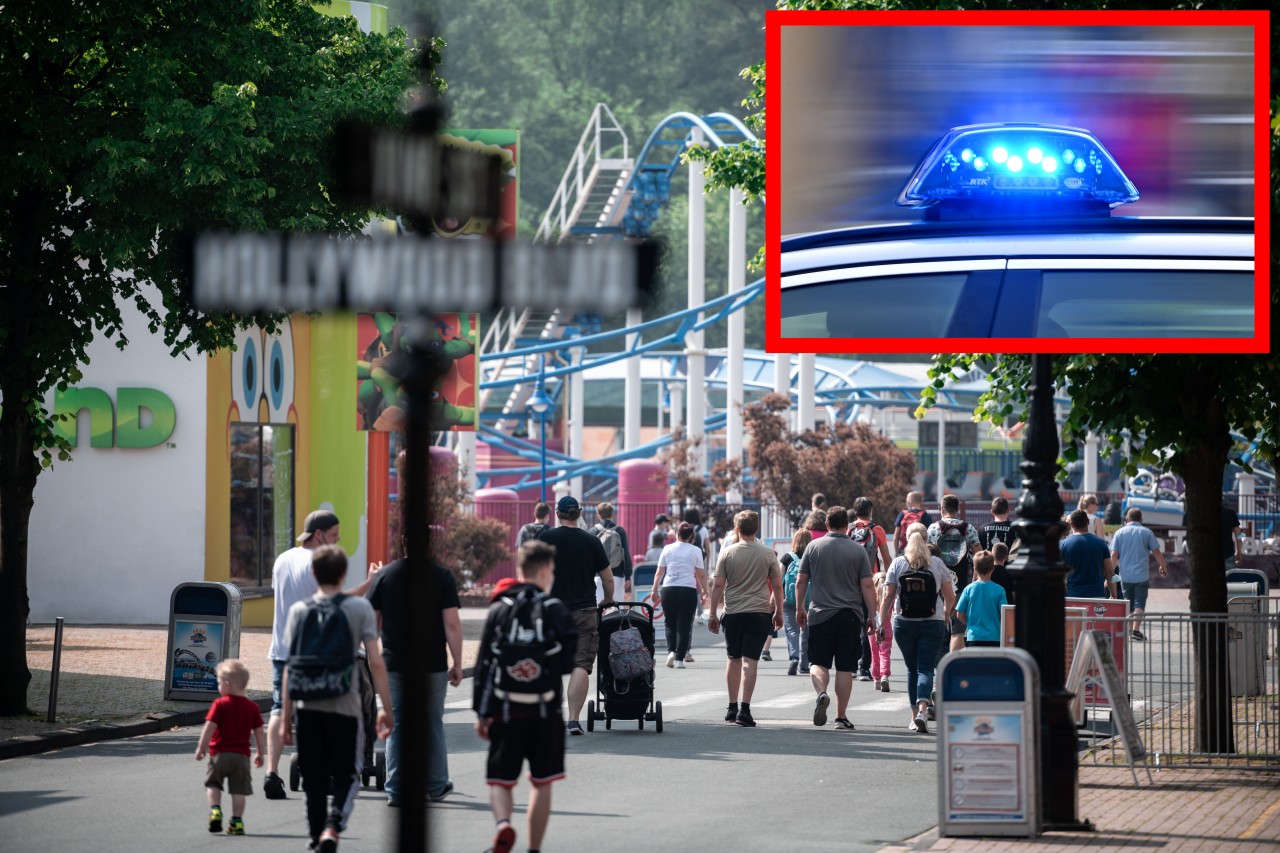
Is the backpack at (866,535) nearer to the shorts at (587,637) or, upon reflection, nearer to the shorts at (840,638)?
the shorts at (840,638)

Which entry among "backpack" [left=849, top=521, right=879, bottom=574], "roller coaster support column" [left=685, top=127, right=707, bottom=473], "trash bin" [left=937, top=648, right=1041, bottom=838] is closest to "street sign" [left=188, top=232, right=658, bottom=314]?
"trash bin" [left=937, top=648, right=1041, bottom=838]

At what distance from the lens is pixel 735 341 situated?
4378 centimetres

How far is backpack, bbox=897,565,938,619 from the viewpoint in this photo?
1462cm

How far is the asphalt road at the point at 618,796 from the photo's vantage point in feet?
31.2

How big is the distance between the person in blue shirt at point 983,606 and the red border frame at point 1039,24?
2.53m

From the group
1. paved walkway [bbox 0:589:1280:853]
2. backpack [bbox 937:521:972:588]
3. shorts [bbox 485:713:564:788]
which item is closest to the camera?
shorts [bbox 485:713:564:788]

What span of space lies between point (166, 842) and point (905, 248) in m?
6.43

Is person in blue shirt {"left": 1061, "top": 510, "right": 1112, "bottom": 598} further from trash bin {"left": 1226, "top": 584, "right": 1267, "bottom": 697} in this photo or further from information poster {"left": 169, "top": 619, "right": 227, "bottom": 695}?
information poster {"left": 169, "top": 619, "right": 227, "bottom": 695}

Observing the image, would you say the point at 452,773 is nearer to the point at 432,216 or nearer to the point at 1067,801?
the point at 1067,801

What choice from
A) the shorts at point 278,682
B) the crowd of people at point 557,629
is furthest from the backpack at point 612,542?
the shorts at point 278,682

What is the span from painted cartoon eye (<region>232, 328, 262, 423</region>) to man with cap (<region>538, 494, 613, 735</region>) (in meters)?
12.5

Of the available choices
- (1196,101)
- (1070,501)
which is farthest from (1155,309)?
(1070,501)

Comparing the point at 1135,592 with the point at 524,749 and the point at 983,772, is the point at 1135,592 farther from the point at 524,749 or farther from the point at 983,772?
the point at 524,749

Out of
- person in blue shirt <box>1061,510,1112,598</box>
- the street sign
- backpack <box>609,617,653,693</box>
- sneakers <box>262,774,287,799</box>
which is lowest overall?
sneakers <box>262,774,287,799</box>
